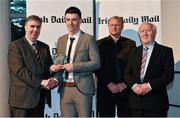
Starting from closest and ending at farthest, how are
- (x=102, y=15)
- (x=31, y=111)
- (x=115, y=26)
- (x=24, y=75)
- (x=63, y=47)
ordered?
(x=24, y=75) < (x=31, y=111) < (x=63, y=47) < (x=115, y=26) < (x=102, y=15)

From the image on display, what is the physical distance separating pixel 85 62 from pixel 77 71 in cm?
12

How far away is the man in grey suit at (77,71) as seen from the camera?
3363 millimetres

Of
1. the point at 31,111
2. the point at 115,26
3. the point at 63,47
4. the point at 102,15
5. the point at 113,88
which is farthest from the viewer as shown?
the point at 102,15

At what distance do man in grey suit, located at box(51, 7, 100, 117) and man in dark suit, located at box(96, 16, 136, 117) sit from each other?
1.05 ft

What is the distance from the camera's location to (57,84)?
345cm

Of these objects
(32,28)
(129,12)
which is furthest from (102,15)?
(32,28)

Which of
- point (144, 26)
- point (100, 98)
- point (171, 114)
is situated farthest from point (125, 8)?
point (171, 114)

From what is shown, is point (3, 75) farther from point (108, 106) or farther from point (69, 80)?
point (108, 106)

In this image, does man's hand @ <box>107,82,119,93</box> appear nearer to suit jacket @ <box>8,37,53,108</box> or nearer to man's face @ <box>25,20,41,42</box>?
suit jacket @ <box>8,37,53,108</box>

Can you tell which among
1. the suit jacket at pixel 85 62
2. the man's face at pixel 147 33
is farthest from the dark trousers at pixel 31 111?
the man's face at pixel 147 33

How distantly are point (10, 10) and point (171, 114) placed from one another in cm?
268

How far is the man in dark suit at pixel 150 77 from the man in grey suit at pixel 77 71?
44 centimetres

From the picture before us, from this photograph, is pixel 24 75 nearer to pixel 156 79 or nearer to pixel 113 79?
pixel 113 79

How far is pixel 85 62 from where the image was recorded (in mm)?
3357
